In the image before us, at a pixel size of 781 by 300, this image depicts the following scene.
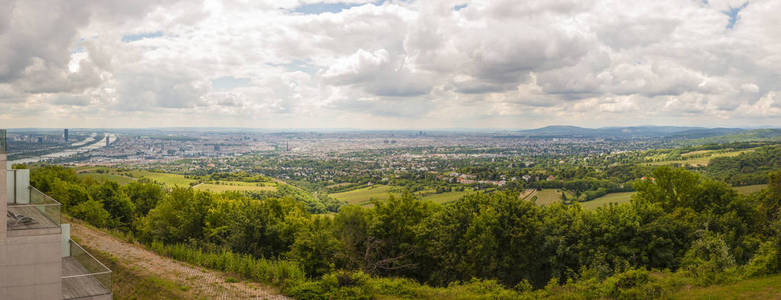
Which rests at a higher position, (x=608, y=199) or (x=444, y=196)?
(x=608, y=199)

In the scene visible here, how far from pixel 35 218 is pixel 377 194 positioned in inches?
3193

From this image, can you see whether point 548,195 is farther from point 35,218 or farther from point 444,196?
point 35,218

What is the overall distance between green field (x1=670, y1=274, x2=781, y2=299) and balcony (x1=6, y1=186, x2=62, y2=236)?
23708 mm

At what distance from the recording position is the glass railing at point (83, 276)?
13.9 metres

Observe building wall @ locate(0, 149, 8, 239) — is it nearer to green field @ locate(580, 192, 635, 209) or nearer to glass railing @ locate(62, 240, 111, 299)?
glass railing @ locate(62, 240, 111, 299)

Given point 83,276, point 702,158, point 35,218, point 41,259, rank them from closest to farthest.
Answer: point 41,259 < point 83,276 < point 35,218 < point 702,158

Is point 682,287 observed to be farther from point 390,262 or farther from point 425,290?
point 390,262

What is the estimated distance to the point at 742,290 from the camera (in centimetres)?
1442

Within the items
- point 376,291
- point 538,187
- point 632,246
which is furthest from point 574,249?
point 538,187

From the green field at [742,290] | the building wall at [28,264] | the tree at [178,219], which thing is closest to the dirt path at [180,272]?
the tree at [178,219]

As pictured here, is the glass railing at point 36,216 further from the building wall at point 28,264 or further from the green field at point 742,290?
the green field at point 742,290

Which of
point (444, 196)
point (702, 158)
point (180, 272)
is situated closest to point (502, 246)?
point (180, 272)

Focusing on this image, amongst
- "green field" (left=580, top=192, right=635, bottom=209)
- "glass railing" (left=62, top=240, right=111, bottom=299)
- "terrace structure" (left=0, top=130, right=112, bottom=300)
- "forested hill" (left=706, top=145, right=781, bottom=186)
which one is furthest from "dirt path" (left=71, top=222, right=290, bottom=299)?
"forested hill" (left=706, top=145, right=781, bottom=186)

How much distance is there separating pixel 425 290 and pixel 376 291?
240cm
